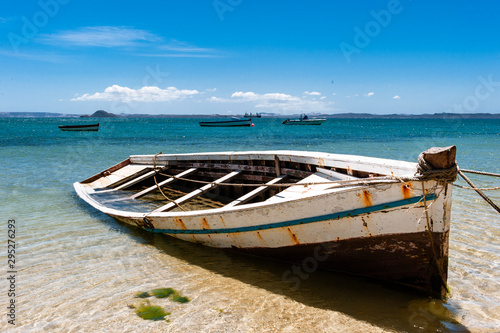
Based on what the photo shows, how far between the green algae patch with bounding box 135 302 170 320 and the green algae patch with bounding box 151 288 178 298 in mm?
241

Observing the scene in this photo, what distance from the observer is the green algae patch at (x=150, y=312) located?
4066 mm

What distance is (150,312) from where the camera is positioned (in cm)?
418

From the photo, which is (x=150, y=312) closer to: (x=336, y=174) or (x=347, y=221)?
(x=347, y=221)

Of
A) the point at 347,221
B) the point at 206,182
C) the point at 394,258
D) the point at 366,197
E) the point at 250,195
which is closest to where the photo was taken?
the point at 366,197

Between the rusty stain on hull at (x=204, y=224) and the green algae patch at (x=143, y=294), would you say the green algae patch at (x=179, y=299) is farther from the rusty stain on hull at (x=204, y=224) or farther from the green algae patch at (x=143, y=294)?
the rusty stain on hull at (x=204, y=224)

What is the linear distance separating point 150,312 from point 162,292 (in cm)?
49

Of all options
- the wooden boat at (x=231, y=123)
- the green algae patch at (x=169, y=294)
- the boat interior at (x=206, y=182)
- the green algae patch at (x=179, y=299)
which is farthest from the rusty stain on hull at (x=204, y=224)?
the wooden boat at (x=231, y=123)

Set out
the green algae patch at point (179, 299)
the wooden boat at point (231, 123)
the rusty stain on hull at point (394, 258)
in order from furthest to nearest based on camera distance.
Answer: the wooden boat at point (231, 123), the green algae patch at point (179, 299), the rusty stain on hull at point (394, 258)

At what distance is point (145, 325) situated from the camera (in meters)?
3.91

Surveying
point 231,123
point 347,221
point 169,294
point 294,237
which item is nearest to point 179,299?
point 169,294

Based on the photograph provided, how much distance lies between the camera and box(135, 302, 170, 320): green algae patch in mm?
4066

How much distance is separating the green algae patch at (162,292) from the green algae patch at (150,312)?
0.24 metres

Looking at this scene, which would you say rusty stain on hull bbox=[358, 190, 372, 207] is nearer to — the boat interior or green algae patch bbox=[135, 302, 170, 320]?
the boat interior

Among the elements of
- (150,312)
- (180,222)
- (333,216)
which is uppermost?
(333,216)
